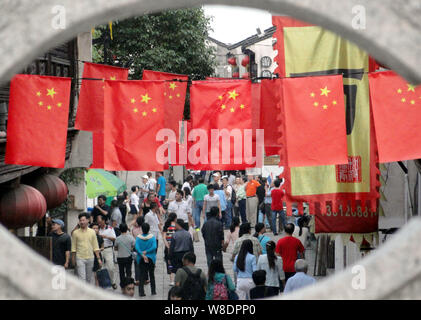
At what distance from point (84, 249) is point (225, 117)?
13.1 feet

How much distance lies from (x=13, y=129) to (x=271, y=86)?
3.84 meters

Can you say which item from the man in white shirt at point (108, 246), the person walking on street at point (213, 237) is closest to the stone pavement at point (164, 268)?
the man in white shirt at point (108, 246)

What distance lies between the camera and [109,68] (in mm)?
11531

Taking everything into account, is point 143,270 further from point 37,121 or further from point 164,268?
point 37,121

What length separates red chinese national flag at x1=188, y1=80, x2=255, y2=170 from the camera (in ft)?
33.5

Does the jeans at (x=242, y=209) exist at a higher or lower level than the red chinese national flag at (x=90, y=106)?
lower

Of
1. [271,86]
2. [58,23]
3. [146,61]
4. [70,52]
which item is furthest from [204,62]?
[58,23]

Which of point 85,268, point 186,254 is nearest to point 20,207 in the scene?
point 85,268

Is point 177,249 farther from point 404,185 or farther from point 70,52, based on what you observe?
point 70,52

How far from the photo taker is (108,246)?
13.3 meters

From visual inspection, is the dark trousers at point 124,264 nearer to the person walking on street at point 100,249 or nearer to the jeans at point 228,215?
the person walking on street at point 100,249

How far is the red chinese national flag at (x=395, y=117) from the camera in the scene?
8141 millimetres

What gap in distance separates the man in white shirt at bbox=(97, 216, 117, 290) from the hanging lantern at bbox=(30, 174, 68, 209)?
1005mm

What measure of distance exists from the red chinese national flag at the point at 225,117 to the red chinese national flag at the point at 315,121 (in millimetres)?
1480
